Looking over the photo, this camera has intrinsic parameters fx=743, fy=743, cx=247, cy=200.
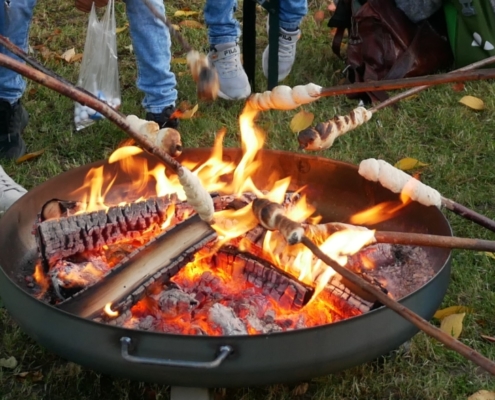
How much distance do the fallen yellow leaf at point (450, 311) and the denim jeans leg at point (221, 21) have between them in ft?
7.66

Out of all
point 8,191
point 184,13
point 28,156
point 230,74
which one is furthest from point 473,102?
point 8,191

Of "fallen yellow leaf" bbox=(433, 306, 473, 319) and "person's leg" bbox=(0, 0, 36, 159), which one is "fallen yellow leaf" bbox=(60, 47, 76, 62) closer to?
"person's leg" bbox=(0, 0, 36, 159)

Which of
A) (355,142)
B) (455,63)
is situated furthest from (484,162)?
(455,63)

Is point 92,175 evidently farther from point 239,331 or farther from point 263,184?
point 239,331

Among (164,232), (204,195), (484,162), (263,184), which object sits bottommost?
(484,162)

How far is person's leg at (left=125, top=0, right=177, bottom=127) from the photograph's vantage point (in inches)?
143

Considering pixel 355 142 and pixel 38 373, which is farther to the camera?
pixel 355 142

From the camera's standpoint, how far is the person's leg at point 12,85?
359 cm

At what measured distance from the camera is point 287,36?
4672 mm

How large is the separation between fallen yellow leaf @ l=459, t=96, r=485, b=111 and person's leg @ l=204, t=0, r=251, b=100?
4.15 ft

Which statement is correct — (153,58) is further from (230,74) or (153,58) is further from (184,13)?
(184,13)

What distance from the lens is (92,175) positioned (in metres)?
2.67

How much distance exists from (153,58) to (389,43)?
1522 millimetres

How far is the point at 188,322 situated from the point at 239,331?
0.54 ft
